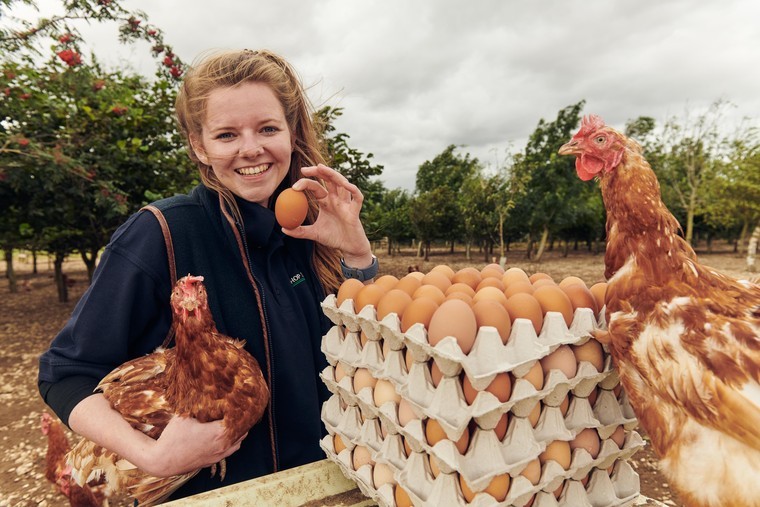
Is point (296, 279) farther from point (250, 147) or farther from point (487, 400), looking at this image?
point (487, 400)

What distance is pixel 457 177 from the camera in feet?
109

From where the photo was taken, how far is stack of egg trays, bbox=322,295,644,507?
3.06 feet

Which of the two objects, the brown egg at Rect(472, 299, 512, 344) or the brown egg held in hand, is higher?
the brown egg held in hand

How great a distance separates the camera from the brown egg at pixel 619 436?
3.78ft

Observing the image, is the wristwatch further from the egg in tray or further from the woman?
→ the egg in tray

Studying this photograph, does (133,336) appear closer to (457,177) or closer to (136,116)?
(136,116)

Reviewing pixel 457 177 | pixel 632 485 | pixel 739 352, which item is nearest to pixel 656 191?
pixel 739 352

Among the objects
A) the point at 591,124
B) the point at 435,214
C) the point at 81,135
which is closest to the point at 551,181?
the point at 435,214

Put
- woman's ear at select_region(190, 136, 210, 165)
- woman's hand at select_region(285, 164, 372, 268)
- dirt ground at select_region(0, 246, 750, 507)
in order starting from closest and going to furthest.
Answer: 1. woman's ear at select_region(190, 136, 210, 165)
2. woman's hand at select_region(285, 164, 372, 268)
3. dirt ground at select_region(0, 246, 750, 507)

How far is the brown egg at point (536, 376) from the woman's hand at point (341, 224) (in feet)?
3.21

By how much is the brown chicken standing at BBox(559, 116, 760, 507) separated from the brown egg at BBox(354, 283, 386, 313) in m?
0.63

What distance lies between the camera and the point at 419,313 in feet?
3.63

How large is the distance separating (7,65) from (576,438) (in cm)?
763

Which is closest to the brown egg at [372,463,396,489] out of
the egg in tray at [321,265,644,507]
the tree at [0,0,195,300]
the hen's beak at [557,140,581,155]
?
the egg in tray at [321,265,644,507]
